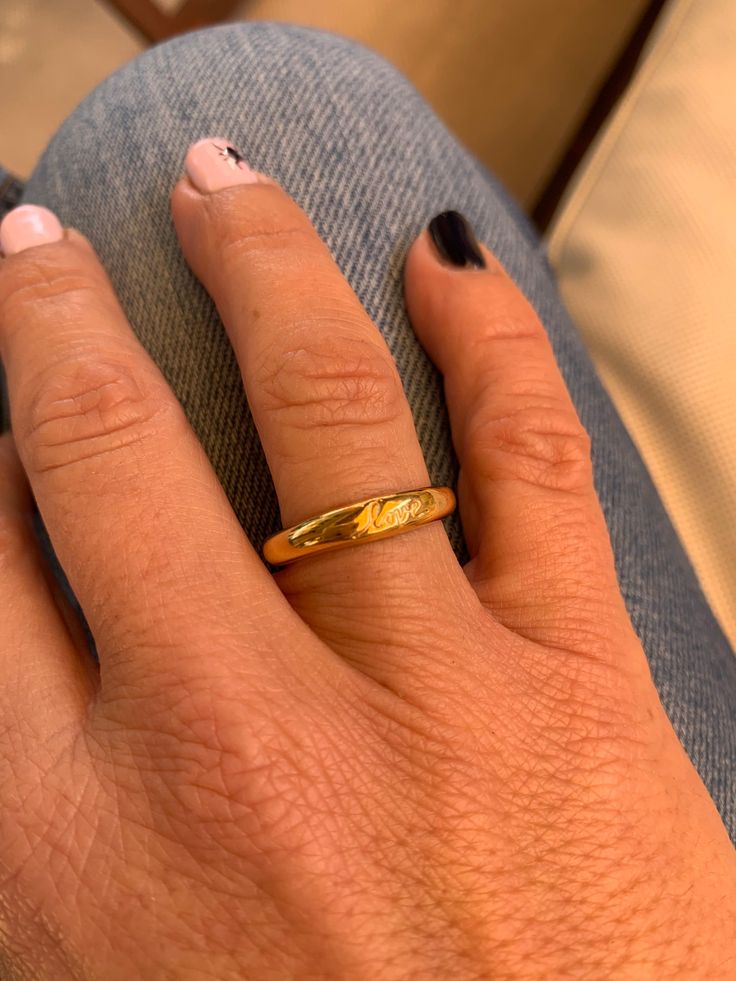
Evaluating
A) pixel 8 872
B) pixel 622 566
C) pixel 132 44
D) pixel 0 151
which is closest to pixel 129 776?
pixel 8 872

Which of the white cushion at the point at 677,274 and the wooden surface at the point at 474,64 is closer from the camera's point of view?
the white cushion at the point at 677,274

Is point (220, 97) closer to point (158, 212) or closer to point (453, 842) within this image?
point (158, 212)

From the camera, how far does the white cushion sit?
72 cm

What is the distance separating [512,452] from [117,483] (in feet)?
0.89

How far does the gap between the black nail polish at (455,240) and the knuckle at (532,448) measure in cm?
14

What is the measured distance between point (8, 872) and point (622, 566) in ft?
1.53

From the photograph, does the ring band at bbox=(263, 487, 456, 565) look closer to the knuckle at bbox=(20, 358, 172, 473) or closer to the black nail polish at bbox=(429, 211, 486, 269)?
the knuckle at bbox=(20, 358, 172, 473)

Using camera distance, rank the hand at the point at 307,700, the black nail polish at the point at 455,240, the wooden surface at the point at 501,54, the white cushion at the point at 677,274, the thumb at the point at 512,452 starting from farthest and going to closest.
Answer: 1. the wooden surface at the point at 501,54
2. the white cushion at the point at 677,274
3. the black nail polish at the point at 455,240
4. the thumb at the point at 512,452
5. the hand at the point at 307,700

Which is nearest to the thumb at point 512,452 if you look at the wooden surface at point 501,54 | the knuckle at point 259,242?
the knuckle at point 259,242

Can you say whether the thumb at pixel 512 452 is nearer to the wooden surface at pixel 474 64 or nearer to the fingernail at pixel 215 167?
the fingernail at pixel 215 167

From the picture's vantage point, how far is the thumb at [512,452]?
0.50 metres

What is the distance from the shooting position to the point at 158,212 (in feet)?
1.99

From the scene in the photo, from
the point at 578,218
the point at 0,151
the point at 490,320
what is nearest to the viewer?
the point at 490,320

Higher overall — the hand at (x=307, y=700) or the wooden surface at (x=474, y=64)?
the wooden surface at (x=474, y=64)
